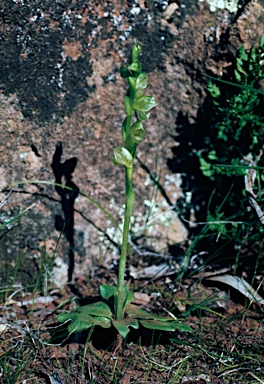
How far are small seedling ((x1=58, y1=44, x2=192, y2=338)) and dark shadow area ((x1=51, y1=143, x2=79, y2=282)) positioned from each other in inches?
19.8

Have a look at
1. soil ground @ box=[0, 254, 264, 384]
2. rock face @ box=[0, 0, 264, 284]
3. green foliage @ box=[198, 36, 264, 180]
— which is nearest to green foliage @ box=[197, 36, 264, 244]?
green foliage @ box=[198, 36, 264, 180]

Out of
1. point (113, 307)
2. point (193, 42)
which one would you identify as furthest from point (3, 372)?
point (193, 42)

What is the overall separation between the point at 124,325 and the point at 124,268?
A: 0.25m

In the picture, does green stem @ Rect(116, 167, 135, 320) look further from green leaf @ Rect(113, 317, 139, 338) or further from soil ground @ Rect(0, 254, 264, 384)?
soil ground @ Rect(0, 254, 264, 384)

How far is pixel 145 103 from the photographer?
81.0 inches

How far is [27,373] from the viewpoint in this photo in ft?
6.78

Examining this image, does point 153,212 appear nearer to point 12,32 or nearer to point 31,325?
point 31,325

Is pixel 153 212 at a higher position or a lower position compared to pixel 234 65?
lower

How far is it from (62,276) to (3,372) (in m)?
0.83

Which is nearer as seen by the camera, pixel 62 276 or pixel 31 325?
pixel 31 325

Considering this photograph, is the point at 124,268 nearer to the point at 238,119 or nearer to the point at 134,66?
the point at 134,66

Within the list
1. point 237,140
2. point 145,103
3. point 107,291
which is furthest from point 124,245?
point 237,140

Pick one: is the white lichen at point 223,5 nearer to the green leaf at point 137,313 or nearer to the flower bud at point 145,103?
the flower bud at point 145,103

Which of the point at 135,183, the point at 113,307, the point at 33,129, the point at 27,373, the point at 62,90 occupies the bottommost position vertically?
the point at 27,373
